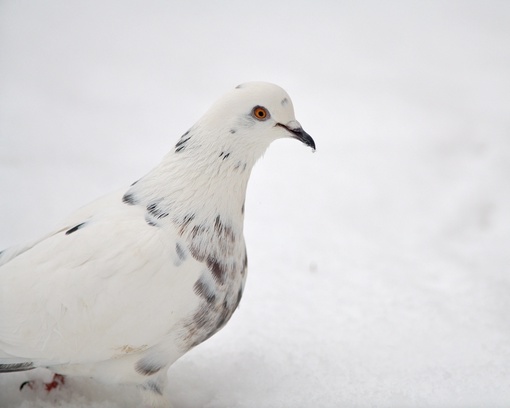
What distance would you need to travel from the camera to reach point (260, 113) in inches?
49.8

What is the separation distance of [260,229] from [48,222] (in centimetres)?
64

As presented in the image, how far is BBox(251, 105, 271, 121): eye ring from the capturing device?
4.14 ft

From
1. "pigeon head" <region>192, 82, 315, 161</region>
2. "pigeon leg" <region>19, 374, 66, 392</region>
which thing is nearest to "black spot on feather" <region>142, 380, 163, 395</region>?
"pigeon leg" <region>19, 374, 66, 392</region>

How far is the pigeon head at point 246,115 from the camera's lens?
1259 millimetres

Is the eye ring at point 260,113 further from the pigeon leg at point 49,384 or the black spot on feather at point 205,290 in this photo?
the pigeon leg at point 49,384

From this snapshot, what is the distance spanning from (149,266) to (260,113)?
0.34 metres

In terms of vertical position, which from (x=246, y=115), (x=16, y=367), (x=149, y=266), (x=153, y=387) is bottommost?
(x=16, y=367)

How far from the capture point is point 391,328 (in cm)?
175

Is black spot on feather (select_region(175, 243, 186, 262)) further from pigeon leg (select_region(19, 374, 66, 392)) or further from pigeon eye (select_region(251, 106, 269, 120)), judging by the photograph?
pigeon leg (select_region(19, 374, 66, 392))

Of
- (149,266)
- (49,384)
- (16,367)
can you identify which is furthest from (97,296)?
(49,384)

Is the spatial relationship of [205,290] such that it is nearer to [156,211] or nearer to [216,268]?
[216,268]

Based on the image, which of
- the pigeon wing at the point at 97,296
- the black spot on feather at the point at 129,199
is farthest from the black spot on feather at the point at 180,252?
the black spot on feather at the point at 129,199

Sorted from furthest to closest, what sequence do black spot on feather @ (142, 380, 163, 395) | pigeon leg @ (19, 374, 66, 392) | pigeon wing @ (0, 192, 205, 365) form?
pigeon leg @ (19, 374, 66, 392)
black spot on feather @ (142, 380, 163, 395)
pigeon wing @ (0, 192, 205, 365)

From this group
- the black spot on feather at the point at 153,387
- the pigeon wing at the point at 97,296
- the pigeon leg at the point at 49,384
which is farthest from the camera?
the pigeon leg at the point at 49,384
